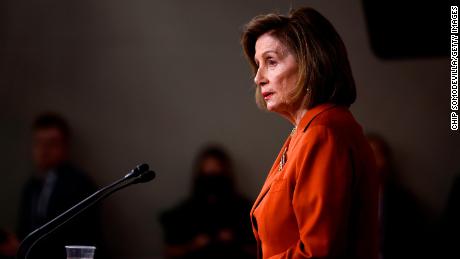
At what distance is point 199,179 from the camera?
187 inches

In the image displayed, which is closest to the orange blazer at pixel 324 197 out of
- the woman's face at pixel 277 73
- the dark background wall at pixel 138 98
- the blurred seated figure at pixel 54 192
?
the woman's face at pixel 277 73

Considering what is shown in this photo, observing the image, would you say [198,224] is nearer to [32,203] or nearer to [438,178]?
[32,203]

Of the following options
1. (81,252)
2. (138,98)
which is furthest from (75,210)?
(138,98)

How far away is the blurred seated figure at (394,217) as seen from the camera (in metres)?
4.58

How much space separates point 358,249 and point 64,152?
3496 millimetres

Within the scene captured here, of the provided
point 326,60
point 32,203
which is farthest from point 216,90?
point 326,60

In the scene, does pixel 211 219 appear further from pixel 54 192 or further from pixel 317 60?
pixel 317 60

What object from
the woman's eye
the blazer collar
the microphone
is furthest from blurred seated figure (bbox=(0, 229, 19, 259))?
the blazer collar

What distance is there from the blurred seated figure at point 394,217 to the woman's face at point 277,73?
2.90 metres

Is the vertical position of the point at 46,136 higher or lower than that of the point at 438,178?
higher

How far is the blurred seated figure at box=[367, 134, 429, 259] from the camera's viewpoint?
15.0 feet

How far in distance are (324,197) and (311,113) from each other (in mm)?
282

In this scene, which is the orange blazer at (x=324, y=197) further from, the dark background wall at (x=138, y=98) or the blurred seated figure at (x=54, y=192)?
the dark background wall at (x=138, y=98)
